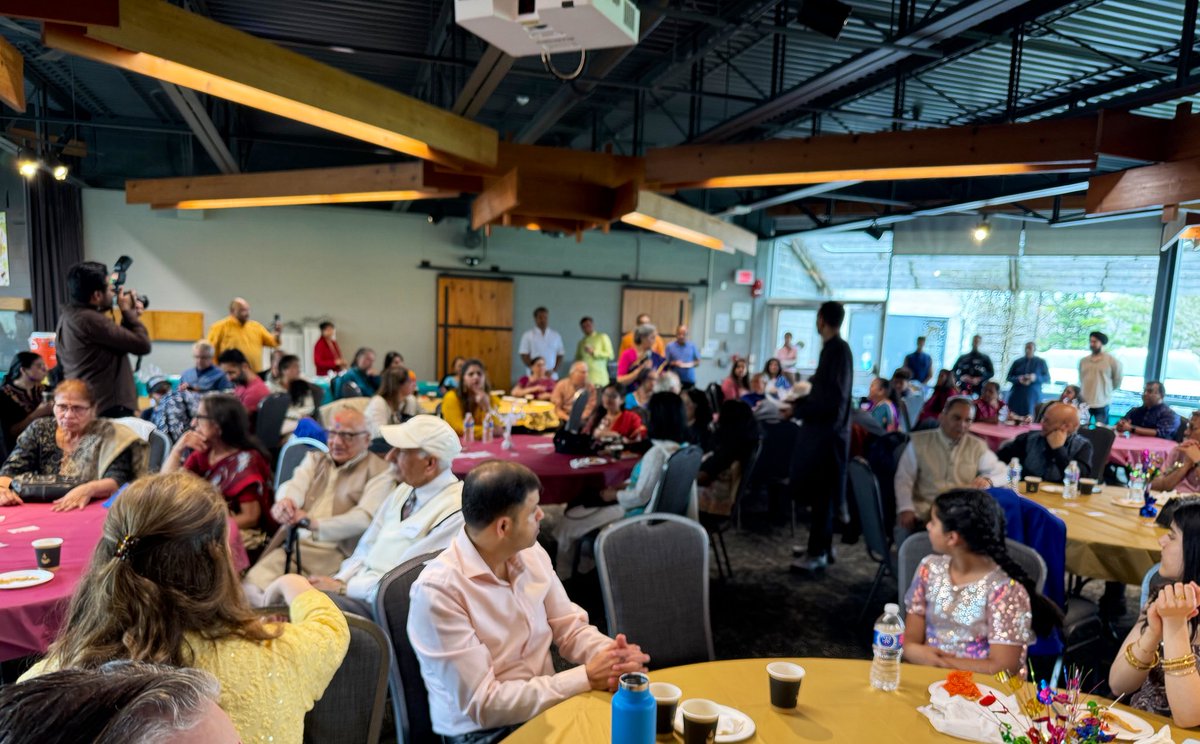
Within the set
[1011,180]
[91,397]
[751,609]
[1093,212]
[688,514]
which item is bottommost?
[751,609]

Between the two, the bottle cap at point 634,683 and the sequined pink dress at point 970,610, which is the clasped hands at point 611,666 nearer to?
the bottle cap at point 634,683

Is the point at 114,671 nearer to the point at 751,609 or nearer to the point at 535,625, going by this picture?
the point at 535,625

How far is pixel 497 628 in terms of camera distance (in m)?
1.96

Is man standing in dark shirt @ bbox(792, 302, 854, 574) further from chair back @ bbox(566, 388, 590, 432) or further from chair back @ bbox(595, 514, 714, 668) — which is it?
chair back @ bbox(595, 514, 714, 668)

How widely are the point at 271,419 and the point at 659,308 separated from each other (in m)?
8.99

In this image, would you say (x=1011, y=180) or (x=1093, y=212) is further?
(x=1011, y=180)

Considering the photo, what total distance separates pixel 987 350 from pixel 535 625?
1175cm

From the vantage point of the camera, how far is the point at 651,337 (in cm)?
856

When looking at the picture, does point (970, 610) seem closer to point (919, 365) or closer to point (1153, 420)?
point (1153, 420)

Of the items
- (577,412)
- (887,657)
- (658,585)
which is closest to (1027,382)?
(577,412)

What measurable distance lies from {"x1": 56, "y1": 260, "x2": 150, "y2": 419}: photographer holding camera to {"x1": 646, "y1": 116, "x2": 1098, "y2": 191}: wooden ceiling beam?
379 cm

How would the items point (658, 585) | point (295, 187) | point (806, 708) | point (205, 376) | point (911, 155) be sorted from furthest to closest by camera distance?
point (205, 376)
point (295, 187)
point (911, 155)
point (658, 585)
point (806, 708)

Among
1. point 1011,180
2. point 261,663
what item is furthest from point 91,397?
point 1011,180

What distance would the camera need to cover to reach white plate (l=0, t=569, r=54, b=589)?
2.23 meters
